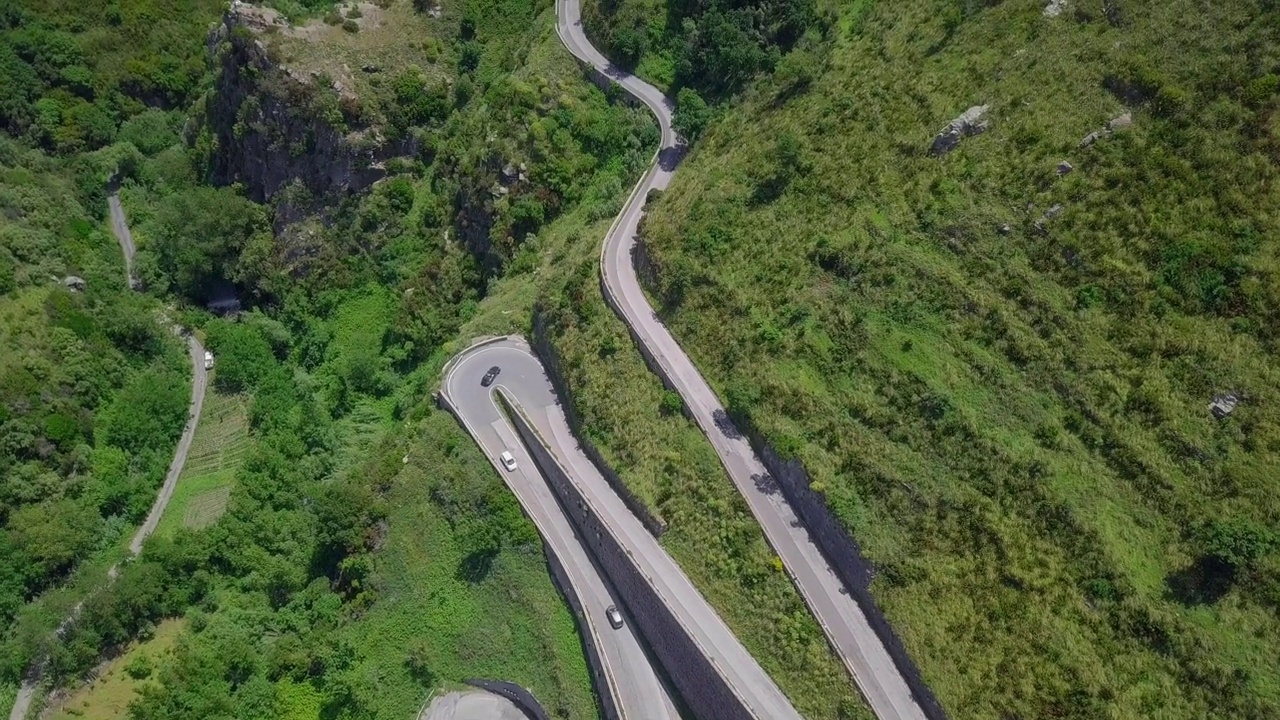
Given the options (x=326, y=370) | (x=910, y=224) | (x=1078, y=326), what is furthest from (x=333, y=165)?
(x=1078, y=326)

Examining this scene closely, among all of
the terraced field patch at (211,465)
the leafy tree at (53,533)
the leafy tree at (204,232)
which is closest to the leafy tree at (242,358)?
the terraced field patch at (211,465)

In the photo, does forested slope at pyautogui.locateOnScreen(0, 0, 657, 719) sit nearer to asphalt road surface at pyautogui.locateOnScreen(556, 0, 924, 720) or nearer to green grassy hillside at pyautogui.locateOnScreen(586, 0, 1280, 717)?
asphalt road surface at pyautogui.locateOnScreen(556, 0, 924, 720)

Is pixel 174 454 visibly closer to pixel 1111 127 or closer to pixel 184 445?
pixel 184 445

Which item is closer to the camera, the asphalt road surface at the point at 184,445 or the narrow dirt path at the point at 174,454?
the narrow dirt path at the point at 174,454

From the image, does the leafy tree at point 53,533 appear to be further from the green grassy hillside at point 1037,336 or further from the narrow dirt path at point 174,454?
the green grassy hillside at point 1037,336

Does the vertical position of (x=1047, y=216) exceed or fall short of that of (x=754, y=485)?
it exceeds it

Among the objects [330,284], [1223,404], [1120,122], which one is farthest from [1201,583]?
[330,284]
